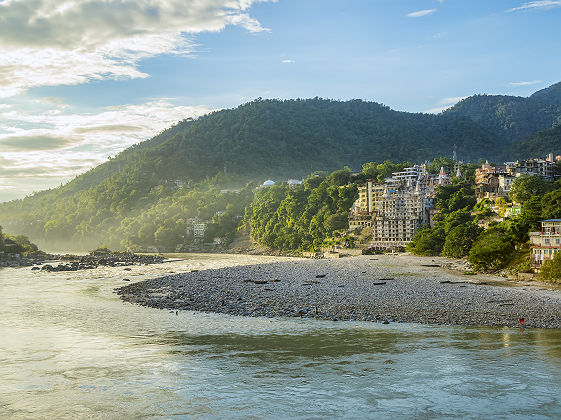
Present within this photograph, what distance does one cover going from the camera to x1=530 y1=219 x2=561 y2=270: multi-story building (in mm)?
45625

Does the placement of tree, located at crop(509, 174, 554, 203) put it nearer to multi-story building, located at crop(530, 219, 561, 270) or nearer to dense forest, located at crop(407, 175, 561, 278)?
dense forest, located at crop(407, 175, 561, 278)

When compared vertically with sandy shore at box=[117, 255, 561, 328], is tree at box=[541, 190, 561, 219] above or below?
above

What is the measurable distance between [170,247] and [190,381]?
126 m

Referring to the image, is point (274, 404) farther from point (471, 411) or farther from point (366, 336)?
point (366, 336)

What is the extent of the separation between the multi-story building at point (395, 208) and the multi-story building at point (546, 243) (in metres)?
44.8

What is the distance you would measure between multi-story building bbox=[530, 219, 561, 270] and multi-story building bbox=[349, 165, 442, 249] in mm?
44828

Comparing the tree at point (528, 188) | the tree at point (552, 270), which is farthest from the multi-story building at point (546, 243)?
the tree at point (528, 188)

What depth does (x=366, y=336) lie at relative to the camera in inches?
1035

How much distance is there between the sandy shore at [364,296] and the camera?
30.7 meters

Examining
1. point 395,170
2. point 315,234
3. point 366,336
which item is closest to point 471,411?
point 366,336

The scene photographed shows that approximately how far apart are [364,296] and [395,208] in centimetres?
6806

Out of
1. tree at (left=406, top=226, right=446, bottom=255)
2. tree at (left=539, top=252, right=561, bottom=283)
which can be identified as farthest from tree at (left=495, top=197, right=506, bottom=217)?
tree at (left=539, top=252, right=561, bottom=283)

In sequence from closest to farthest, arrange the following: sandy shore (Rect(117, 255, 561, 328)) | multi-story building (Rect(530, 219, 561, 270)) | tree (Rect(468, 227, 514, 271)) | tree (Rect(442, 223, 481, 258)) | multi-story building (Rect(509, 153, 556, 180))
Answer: sandy shore (Rect(117, 255, 561, 328)) < multi-story building (Rect(530, 219, 561, 270)) < tree (Rect(468, 227, 514, 271)) < tree (Rect(442, 223, 481, 258)) < multi-story building (Rect(509, 153, 556, 180))

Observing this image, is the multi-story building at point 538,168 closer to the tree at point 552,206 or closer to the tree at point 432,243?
the tree at point 432,243
